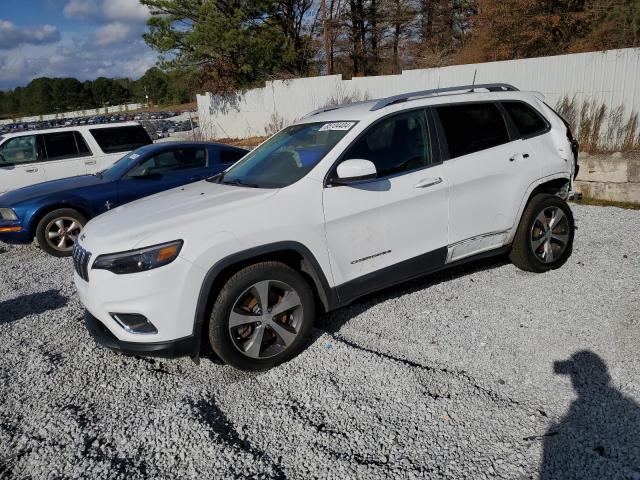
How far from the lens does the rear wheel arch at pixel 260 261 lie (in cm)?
326

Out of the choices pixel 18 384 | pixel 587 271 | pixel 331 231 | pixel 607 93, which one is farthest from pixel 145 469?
pixel 607 93

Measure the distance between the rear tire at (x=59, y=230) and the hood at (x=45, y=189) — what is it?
330 millimetres

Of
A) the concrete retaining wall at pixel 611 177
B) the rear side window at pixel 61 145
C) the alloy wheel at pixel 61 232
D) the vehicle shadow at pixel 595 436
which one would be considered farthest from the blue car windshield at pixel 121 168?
the concrete retaining wall at pixel 611 177

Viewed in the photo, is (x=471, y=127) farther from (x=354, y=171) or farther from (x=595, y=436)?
(x=595, y=436)

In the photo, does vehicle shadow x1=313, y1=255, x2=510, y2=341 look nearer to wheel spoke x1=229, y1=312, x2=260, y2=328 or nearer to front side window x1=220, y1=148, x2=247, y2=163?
wheel spoke x1=229, y1=312, x2=260, y2=328

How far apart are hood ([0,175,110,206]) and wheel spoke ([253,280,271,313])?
485 cm

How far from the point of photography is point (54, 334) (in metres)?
4.46

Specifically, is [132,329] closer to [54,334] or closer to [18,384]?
[18,384]

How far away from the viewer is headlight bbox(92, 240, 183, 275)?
3172 mm

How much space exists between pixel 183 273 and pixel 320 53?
24683 millimetres

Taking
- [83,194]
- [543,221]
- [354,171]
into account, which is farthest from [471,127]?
[83,194]

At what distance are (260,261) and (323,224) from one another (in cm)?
53

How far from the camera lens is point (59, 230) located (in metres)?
7.09

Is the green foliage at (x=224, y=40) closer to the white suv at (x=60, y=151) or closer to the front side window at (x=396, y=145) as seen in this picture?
the white suv at (x=60, y=151)
